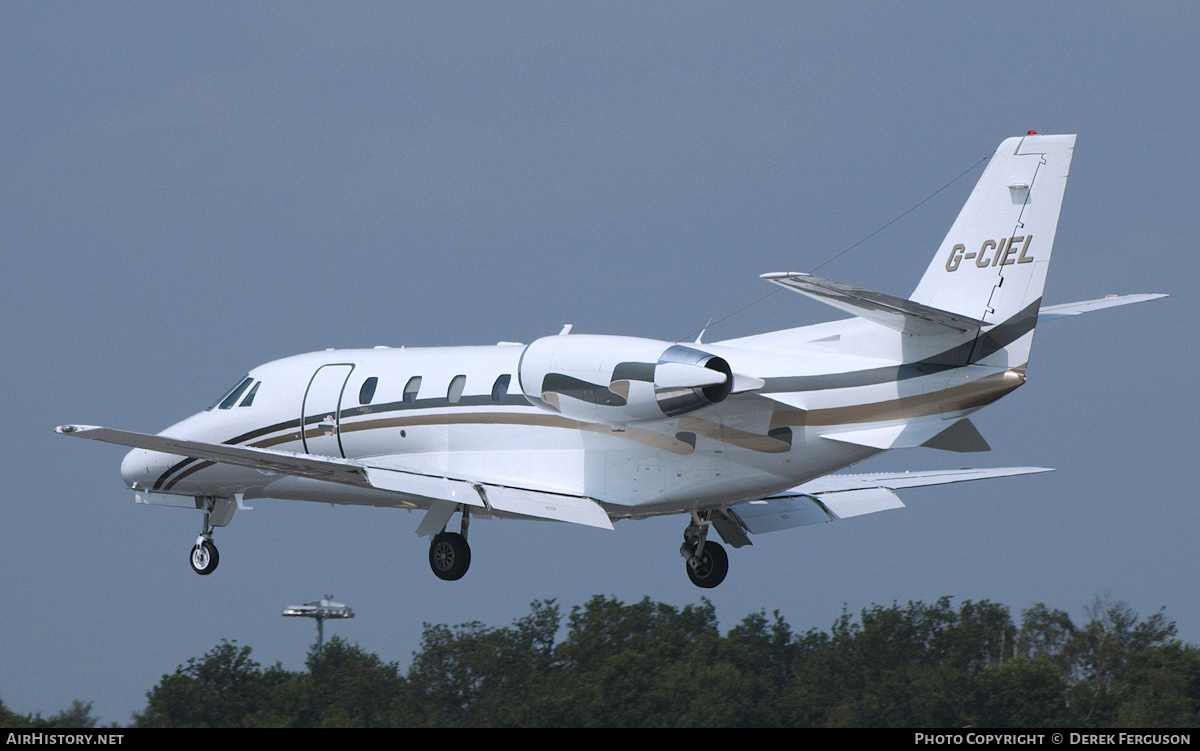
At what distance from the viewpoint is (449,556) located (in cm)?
2217

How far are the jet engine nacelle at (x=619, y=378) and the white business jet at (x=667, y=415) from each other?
3 cm

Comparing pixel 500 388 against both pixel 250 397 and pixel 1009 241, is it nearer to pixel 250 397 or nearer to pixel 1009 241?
pixel 250 397

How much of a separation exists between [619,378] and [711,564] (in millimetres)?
5468

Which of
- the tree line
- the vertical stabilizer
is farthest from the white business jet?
the tree line

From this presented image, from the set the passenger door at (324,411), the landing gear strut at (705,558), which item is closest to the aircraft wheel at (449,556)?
the passenger door at (324,411)

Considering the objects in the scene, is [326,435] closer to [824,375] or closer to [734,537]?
[734,537]

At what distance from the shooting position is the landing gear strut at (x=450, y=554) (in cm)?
2216

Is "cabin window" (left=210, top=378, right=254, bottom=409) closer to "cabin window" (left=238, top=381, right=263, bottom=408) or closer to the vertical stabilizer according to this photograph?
"cabin window" (left=238, top=381, right=263, bottom=408)

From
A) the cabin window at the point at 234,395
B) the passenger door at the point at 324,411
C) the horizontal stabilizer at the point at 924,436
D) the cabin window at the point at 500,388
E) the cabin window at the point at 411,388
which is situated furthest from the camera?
the cabin window at the point at 234,395

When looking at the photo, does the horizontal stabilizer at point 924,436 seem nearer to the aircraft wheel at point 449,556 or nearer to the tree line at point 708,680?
the aircraft wheel at point 449,556

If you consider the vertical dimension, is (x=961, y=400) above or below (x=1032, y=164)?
below

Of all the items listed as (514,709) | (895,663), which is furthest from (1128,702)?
(514,709)
